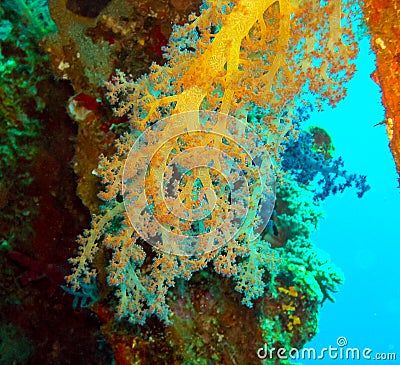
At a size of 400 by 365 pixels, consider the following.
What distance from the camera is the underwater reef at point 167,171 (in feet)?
7.47

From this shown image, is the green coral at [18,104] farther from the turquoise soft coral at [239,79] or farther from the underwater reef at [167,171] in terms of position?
the turquoise soft coral at [239,79]

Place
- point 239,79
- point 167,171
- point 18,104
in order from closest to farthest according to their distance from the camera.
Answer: point 239,79 < point 167,171 < point 18,104

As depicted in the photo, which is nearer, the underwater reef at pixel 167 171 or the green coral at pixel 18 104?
the underwater reef at pixel 167 171

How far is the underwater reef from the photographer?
7.47ft

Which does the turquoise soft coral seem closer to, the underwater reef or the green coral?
the underwater reef

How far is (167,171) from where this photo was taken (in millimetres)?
2412

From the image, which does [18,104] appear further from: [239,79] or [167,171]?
[239,79]

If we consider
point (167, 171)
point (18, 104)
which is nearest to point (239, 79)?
point (167, 171)

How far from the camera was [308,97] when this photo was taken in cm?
241

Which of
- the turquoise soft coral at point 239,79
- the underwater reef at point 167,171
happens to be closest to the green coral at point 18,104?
the underwater reef at point 167,171

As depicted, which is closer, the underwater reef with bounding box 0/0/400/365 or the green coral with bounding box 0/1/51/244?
the underwater reef with bounding box 0/0/400/365

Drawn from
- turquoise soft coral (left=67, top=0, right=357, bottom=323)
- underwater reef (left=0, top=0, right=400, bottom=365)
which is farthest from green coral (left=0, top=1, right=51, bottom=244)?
turquoise soft coral (left=67, top=0, right=357, bottom=323)

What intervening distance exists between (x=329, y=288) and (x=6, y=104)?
14.9ft

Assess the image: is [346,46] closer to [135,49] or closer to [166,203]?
[166,203]
